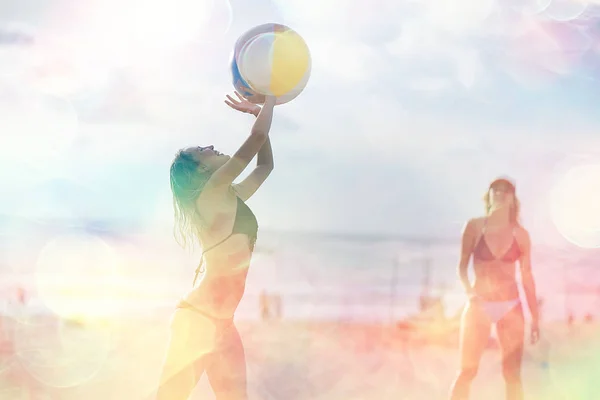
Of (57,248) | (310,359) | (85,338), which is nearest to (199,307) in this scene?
(310,359)

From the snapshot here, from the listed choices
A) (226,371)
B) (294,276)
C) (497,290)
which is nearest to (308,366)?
(497,290)

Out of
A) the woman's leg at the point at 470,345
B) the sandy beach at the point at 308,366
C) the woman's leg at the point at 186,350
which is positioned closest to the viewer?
the woman's leg at the point at 186,350

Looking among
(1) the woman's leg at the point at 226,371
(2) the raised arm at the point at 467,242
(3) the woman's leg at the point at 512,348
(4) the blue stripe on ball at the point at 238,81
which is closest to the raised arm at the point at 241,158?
(4) the blue stripe on ball at the point at 238,81

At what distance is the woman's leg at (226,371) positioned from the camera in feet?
12.2

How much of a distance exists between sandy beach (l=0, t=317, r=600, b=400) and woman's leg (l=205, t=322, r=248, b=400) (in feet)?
8.64

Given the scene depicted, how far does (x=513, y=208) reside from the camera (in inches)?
230

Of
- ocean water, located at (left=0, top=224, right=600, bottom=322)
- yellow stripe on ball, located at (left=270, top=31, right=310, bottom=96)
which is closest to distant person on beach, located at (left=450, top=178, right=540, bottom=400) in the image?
yellow stripe on ball, located at (left=270, top=31, right=310, bottom=96)

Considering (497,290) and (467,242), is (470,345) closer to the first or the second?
(497,290)

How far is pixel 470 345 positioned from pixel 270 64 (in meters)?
2.55

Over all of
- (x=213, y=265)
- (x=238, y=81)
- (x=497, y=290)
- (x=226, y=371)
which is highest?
(x=238, y=81)

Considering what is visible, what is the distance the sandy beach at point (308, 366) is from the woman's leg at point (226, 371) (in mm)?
2634

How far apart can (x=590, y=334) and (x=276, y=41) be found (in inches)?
328

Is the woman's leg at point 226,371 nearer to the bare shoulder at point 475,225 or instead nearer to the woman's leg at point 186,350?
the woman's leg at point 186,350

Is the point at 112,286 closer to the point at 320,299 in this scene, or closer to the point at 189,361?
the point at 320,299
